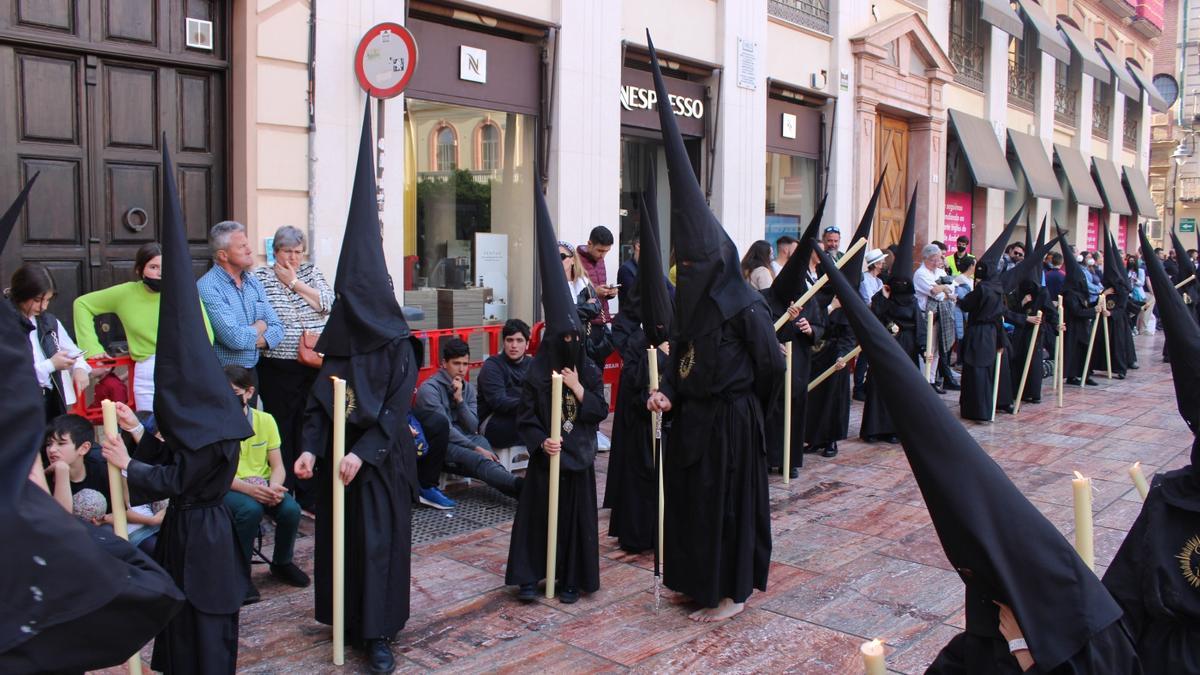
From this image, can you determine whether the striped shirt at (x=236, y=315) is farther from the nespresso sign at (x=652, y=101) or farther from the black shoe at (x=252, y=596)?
the nespresso sign at (x=652, y=101)

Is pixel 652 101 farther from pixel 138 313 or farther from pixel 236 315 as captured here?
pixel 138 313

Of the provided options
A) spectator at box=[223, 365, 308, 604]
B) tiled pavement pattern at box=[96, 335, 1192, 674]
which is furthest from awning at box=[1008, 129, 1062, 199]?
spectator at box=[223, 365, 308, 604]

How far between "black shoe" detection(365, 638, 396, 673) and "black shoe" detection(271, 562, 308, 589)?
1274 mm

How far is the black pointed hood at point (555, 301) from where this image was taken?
236 inches

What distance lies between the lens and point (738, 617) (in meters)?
5.82

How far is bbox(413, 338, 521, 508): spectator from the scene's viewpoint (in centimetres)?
793

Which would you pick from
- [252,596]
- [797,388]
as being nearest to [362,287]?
[252,596]

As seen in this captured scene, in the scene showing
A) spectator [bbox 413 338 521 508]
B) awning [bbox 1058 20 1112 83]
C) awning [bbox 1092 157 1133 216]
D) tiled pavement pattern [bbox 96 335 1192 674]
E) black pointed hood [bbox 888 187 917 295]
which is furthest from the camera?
awning [bbox 1092 157 1133 216]

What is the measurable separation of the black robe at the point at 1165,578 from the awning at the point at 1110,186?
30732 mm

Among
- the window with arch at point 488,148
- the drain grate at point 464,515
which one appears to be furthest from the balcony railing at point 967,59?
the drain grate at point 464,515

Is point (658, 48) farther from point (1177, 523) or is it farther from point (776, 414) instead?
point (1177, 523)

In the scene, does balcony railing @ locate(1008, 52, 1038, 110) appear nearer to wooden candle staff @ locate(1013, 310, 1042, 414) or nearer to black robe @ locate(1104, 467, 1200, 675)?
wooden candle staff @ locate(1013, 310, 1042, 414)

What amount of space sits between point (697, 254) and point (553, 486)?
61.5 inches

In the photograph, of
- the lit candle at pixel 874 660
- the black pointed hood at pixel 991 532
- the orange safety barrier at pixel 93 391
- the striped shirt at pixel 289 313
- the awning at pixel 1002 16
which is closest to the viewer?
the lit candle at pixel 874 660
